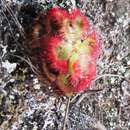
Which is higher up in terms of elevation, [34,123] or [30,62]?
[30,62]

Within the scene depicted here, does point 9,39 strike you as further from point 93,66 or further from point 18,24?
point 93,66

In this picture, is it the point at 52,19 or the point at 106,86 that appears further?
the point at 106,86

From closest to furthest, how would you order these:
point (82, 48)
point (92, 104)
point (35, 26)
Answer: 1. point (82, 48)
2. point (35, 26)
3. point (92, 104)

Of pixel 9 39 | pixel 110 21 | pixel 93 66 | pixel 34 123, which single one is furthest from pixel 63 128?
pixel 110 21

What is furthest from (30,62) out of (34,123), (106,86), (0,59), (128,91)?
(128,91)

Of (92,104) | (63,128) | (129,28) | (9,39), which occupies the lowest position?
(63,128)

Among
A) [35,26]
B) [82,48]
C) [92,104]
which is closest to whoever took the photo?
[82,48]
